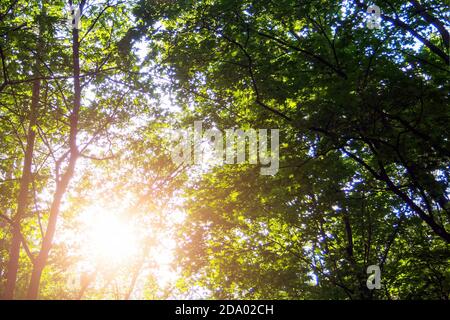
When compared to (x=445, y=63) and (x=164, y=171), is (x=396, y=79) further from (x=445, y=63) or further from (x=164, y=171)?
(x=164, y=171)

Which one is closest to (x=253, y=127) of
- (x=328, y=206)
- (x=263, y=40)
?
(x=263, y=40)

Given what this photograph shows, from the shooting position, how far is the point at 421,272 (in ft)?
34.9

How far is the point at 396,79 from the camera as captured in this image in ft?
23.7

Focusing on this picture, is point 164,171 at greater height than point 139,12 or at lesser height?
lesser

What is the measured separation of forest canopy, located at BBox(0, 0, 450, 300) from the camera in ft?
25.1

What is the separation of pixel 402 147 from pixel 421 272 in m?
5.22

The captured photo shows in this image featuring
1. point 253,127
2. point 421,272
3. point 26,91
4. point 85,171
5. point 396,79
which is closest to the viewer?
point 396,79

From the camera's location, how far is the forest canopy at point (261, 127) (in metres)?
7.66

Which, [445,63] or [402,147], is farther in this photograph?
[445,63]

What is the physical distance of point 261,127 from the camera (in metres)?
9.66

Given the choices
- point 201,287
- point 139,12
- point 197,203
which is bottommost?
point 201,287

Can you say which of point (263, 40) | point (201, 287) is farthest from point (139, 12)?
point (201, 287)

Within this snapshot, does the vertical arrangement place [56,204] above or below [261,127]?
below

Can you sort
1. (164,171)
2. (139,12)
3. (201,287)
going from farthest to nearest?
(164,171) → (201,287) → (139,12)
